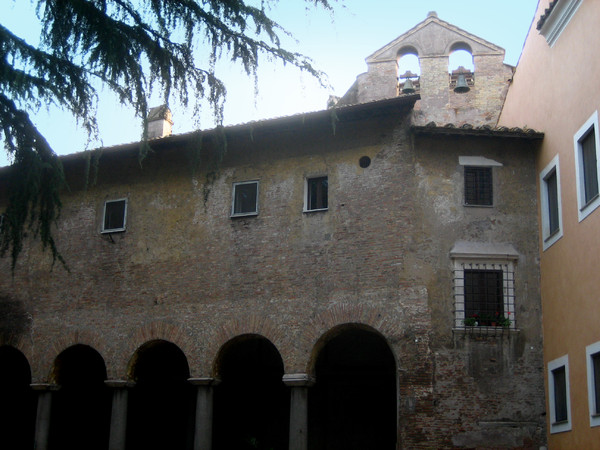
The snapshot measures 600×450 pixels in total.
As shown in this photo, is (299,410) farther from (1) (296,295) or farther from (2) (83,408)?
(2) (83,408)

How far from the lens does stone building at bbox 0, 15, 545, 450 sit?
14.9m

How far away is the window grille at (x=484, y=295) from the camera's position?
15039mm

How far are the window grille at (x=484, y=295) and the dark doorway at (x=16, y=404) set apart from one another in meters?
11.9

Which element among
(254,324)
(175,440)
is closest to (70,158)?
(254,324)

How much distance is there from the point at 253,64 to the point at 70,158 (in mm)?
11013

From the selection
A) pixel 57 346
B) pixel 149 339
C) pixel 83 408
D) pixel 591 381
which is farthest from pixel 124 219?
pixel 591 381

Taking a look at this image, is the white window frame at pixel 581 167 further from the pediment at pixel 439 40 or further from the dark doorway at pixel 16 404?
the dark doorway at pixel 16 404

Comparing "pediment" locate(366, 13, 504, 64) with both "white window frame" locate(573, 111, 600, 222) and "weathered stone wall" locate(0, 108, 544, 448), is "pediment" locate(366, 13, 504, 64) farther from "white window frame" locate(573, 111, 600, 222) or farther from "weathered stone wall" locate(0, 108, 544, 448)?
"white window frame" locate(573, 111, 600, 222)

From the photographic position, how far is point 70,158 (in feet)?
62.1

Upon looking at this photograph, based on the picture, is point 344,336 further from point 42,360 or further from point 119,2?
point 119,2

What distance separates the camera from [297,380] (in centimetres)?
1570

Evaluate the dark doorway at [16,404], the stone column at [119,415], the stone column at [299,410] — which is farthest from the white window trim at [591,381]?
the dark doorway at [16,404]

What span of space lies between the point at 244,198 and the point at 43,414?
22.1 ft

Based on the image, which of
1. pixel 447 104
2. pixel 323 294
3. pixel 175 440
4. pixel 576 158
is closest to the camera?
pixel 576 158
